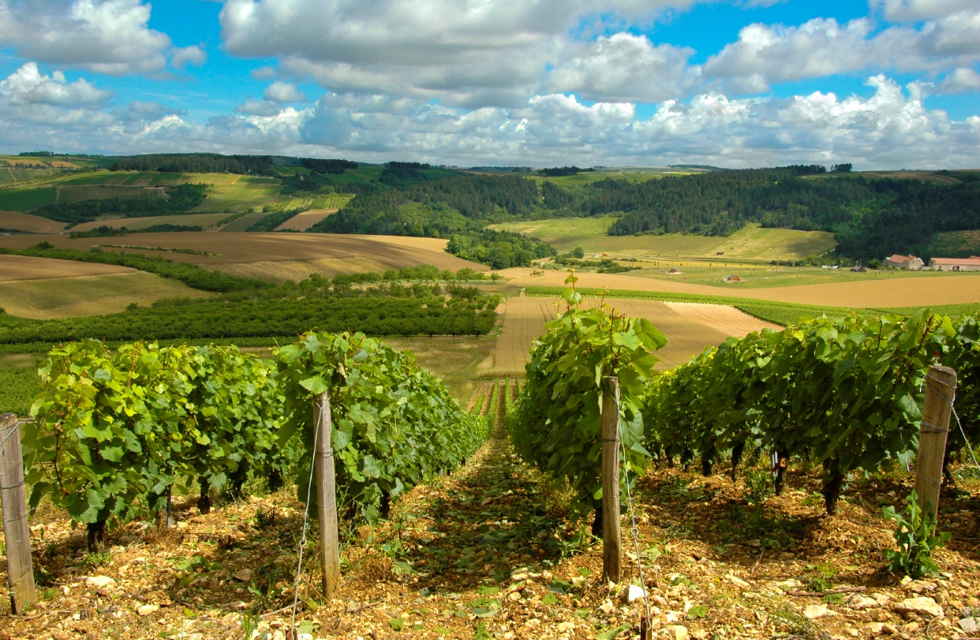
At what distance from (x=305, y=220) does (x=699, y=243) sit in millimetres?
88156

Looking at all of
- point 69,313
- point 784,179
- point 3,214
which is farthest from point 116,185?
point 784,179

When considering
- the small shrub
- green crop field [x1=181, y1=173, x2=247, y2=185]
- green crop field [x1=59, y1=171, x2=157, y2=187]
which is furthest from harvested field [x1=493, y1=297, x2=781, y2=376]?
green crop field [x1=181, y1=173, x2=247, y2=185]

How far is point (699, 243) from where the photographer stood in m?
149

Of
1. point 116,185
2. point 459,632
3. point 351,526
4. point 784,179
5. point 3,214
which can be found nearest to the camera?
point 459,632

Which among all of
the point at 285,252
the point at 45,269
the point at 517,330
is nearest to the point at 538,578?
the point at 517,330

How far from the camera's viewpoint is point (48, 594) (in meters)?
4.58

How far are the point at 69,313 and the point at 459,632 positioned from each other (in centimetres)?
6202

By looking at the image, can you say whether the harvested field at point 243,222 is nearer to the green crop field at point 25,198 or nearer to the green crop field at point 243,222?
the green crop field at point 243,222

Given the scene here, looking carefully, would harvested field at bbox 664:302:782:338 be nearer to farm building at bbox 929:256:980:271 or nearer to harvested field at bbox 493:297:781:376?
harvested field at bbox 493:297:781:376

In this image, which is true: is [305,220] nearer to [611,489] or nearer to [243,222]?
[243,222]

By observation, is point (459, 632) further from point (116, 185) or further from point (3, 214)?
point (116, 185)

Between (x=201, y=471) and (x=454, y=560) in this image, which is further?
(x=201, y=471)

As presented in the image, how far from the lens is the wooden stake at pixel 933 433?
4.12 metres

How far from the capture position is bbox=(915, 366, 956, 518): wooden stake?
162 inches
